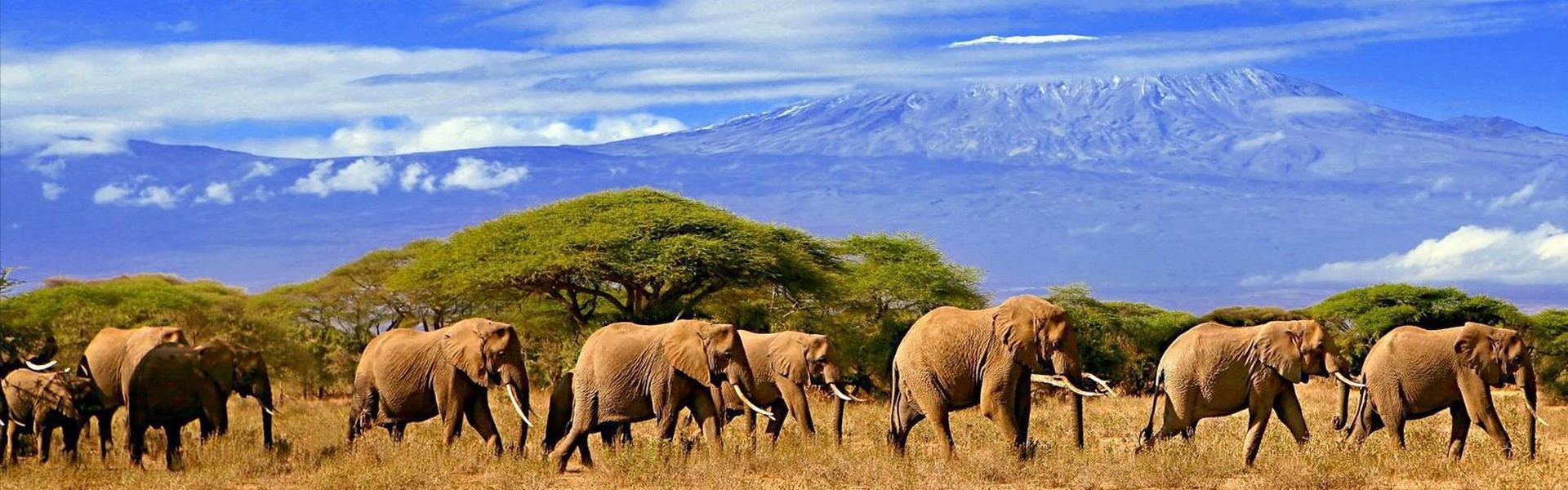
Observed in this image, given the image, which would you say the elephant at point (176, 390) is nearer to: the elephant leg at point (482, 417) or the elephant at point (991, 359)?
the elephant leg at point (482, 417)

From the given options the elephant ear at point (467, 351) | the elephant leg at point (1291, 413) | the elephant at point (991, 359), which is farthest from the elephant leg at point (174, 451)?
the elephant leg at point (1291, 413)

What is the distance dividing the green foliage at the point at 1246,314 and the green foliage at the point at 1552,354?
25.2 ft

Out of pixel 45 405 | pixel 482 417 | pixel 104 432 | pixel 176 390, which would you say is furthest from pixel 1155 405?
pixel 45 405

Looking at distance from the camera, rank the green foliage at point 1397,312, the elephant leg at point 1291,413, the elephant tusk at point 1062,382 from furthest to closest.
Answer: the green foliage at point 1397,312
the elephant leg at point 1291,413
the elephant tusk at point 1062,382

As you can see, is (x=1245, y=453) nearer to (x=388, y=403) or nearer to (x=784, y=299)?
(x=388, y=403)

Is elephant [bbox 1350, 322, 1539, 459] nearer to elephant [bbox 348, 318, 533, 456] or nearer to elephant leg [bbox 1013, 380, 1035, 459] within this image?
elephant leg [bbox 1013, 380, 1035, 459]

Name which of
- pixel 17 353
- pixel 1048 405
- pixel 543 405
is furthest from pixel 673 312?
pixel 17 353

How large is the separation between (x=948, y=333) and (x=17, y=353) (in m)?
12.5

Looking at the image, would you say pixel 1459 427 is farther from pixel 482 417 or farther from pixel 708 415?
pixel 482 417

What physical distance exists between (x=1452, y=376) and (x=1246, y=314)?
29.2m

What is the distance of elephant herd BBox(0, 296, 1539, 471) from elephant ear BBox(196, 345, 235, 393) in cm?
2

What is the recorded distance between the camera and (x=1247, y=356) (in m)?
18.0

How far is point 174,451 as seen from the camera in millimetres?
19172

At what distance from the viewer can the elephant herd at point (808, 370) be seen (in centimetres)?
1764
